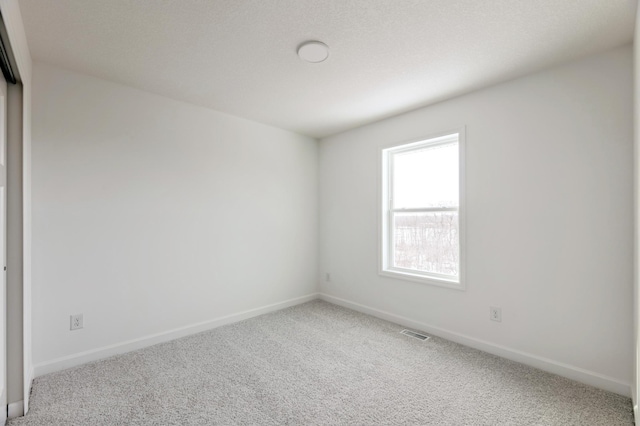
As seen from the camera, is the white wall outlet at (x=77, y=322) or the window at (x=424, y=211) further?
the window at (x=424, y=211)

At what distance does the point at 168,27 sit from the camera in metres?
1.92

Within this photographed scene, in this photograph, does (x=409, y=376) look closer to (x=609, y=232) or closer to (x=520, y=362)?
(x=520, y=362)

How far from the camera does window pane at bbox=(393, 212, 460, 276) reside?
3094 mm

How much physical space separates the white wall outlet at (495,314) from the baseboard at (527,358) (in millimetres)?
225

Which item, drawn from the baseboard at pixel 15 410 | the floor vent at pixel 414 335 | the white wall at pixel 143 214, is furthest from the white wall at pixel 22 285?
the floor vent at pixel 414 335

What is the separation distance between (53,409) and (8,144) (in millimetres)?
1667

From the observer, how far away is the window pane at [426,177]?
311 cm

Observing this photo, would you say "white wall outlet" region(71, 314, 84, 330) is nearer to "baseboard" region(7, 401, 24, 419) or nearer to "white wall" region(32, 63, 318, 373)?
"white wall" region(32, 63, 318, 373)

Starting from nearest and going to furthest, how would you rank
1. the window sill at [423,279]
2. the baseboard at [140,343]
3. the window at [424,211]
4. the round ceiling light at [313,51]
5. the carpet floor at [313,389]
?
the carpet floor at [313,389]
the round ceiling light at [313,51]
the baseboard at [140,343]
the window sill at [423,279]
the window at [424,211]

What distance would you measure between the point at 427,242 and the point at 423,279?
1.32 ft

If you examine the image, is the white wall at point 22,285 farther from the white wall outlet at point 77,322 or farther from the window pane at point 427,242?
the window pane at point 427,242

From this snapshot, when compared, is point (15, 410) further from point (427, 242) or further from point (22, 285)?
point (427, 242)

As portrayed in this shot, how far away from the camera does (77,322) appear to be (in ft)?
8.15

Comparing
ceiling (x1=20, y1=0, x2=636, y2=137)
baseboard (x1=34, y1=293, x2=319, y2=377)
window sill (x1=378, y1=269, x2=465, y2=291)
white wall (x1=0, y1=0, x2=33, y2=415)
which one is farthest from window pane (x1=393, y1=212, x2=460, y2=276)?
white wall (x1=0, y1=0, x2=33, y2=415)
